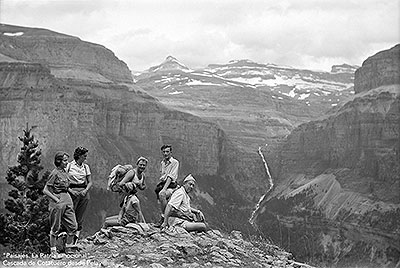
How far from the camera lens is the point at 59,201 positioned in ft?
66.1

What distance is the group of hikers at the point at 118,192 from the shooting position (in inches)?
797

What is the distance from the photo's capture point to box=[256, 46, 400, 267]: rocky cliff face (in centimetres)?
10494

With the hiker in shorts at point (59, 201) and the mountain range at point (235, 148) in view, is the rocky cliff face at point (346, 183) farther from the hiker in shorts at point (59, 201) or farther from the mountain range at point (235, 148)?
the hiker in shorts at point (59, 201)

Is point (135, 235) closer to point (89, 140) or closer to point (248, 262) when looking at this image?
point (248, 262)

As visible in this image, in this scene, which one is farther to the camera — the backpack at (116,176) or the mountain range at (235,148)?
the mountain range at (235,148)

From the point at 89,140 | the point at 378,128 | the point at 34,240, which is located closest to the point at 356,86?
the point at 378,128

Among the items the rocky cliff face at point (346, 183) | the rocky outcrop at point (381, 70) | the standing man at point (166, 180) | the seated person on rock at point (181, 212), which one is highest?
the rocky outcrop at point (381, 70)

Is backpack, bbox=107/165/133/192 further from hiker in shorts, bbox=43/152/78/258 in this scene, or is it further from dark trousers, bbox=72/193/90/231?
hiker in shorts, bbox=43/152/78/258

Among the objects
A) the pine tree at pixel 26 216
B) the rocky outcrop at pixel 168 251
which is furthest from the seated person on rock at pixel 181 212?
the pine tree at pixel 26 216

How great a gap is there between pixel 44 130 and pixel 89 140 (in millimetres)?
10940

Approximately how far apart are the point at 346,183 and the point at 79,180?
389ft

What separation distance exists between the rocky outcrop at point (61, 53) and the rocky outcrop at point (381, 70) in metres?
61.0

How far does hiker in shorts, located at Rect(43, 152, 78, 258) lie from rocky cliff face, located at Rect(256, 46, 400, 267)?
74.9m

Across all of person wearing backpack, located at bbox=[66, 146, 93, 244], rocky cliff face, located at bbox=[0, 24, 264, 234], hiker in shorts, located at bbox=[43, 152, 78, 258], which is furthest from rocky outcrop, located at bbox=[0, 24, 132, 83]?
hiker in shorts, located at bbox=[43, 152, 78, 258]
